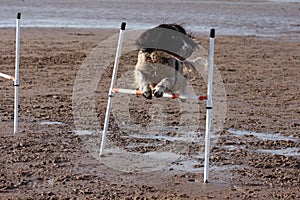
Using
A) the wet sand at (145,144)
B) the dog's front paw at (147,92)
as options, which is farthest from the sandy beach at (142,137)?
the dog's front paw at (147,92)

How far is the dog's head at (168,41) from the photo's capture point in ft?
30.7

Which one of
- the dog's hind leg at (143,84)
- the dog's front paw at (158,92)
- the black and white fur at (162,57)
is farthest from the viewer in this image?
the black and white fur at (162,57)

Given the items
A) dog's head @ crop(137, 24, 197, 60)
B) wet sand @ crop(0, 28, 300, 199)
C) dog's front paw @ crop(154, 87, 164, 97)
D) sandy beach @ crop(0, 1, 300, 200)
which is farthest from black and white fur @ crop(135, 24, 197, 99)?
wet sand @ crop(0, 28, 300, 199)

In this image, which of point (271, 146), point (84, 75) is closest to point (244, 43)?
point (84, 75)

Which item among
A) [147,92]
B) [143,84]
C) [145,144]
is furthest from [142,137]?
[147,92]

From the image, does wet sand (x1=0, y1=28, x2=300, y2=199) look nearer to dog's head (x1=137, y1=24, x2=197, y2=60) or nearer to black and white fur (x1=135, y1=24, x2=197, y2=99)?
black and white fur (x1=135, y1=24, x2=197, y2=99)

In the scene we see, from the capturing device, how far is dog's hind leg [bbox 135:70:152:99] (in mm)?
9055

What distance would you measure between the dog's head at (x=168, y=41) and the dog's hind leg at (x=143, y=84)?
0.33 meters

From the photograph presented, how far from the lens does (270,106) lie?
1284 cm

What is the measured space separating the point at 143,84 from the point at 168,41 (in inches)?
24.7

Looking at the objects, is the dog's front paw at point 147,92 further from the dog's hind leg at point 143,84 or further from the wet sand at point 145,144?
the wet sand at point 145,144

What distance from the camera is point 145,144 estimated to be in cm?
991

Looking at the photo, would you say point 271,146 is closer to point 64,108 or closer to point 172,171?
point 172,171

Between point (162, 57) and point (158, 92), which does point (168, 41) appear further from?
point (158, 92)
